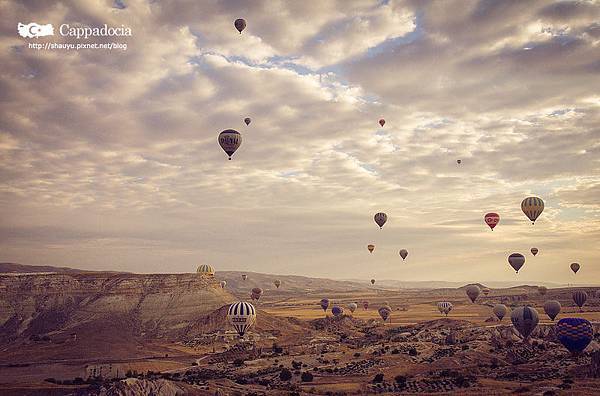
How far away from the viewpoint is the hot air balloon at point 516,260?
100188 millimetres

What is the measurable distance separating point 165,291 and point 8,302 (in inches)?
1333

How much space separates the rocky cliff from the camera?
4205 inches

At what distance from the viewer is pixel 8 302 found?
111375 millimetres

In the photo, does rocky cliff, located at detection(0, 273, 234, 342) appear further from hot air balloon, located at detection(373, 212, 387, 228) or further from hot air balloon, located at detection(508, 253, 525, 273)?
hot air balloon, located at detection(508, 253, 525, 273)

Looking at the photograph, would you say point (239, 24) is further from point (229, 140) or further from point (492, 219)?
point (492, 219)

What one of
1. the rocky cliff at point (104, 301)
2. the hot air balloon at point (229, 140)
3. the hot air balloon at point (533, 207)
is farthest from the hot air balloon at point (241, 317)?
the hot air balloon at point (533, 207)

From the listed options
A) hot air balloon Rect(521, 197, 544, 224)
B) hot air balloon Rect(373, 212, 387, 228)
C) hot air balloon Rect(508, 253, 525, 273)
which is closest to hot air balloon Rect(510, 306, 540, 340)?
hot air balloon Rect(521, 197, 544, 224)

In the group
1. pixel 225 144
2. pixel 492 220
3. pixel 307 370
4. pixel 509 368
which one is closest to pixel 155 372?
pixel 307 370

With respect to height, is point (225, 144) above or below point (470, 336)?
above

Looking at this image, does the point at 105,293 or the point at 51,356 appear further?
the point at 105,293

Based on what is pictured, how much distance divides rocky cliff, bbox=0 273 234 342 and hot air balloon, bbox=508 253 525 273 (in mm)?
64515

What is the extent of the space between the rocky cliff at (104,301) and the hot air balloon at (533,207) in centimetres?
6912

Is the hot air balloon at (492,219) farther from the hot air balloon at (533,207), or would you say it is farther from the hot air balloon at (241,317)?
the hot air balloon at (241,317)

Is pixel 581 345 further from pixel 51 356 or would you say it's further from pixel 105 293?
pixel 105 293
